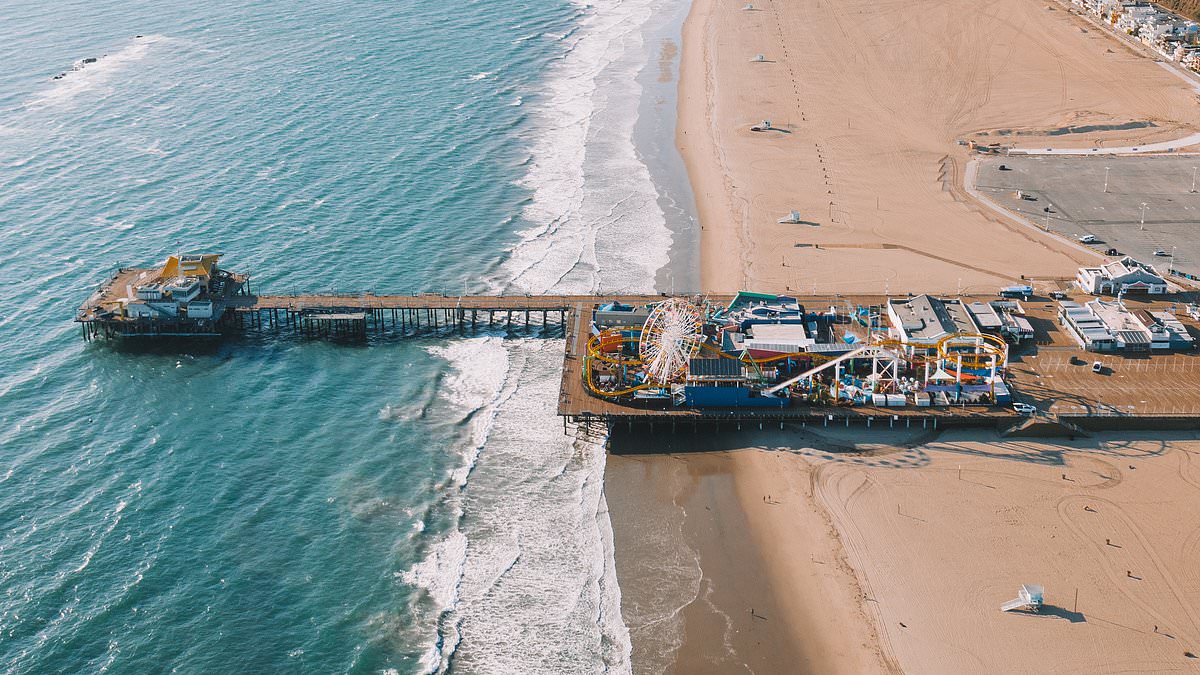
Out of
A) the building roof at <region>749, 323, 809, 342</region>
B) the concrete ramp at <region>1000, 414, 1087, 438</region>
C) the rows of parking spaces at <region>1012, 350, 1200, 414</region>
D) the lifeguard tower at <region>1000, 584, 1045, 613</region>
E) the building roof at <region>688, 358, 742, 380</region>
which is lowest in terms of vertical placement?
the lifeguard tower at <region>1000, 584, 1045, 613</region>

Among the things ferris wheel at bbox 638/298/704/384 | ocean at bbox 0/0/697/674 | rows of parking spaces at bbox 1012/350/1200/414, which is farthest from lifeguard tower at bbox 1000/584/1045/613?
ferris wheel at bbox 638/298/704/384

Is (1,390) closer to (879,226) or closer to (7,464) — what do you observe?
(7,464)

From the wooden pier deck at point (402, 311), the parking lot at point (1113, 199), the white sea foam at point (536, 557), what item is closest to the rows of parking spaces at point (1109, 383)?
the parking lot at point (1113, 199)

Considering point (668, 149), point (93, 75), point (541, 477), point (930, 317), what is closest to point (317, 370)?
point (541, 477)

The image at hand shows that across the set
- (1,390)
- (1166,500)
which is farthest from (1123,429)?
(1,390)

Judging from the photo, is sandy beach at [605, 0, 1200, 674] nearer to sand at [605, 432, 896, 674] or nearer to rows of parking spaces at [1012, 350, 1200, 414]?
sand at [605, 432, 896, 674]

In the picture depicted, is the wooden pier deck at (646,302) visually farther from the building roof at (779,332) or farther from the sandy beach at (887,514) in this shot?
the building roof at (779,332)

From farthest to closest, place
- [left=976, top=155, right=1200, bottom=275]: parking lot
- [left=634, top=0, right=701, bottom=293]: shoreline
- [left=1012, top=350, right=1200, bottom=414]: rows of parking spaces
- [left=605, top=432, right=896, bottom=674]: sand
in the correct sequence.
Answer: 1. [left=976, top=155, right=1200, bottom=275]: parking lot
2. [left=634, top=0, right=701, bottom=293]: shoreline
3. [left=1012, top=350, right=1200, bottom=414]: rows of parking spaces
4. [left=605, top=432, right=896, bottom=674]: sand
